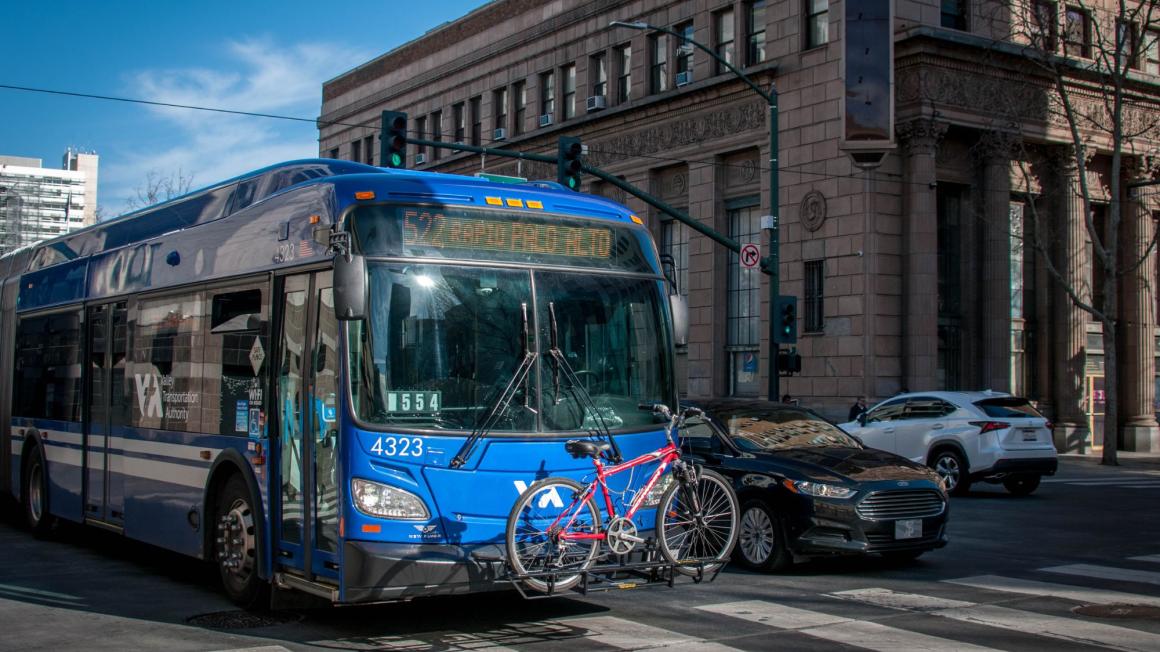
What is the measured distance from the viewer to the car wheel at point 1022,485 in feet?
68.9

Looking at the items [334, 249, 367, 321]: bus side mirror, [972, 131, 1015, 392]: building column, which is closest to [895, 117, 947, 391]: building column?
[972, 131, 1015, 392]: building column

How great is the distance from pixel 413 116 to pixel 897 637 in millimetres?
48004

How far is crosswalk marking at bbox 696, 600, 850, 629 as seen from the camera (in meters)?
8.62

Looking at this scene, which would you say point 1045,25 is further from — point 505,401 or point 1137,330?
→ point 505,401

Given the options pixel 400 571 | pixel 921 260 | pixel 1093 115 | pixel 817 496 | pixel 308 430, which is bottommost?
pixel 400 571

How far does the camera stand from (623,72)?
41.9 m

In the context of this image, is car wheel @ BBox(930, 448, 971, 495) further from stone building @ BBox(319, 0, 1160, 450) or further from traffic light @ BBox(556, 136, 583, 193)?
stone building @ BBox(319, 0, 1160, 450)

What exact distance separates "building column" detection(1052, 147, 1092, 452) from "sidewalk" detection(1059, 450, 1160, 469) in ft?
1.39

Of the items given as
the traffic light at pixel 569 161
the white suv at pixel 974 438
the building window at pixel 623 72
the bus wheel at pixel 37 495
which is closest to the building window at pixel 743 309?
the building window at pixel 623 72

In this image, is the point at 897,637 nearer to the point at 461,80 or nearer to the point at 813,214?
the point at 813,214

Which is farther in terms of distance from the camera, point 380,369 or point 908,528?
point 908,528

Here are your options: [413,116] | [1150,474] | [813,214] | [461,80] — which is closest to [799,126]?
[813,214]

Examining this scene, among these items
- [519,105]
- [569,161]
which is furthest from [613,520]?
[519,105]

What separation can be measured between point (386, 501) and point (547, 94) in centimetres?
3937
